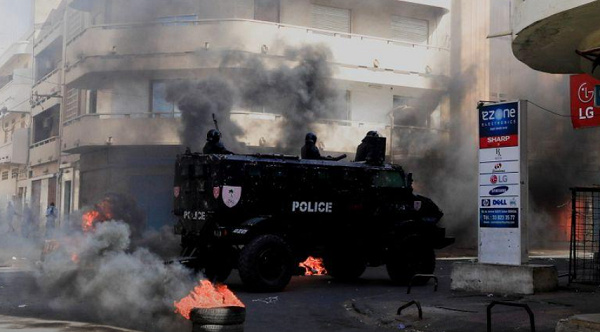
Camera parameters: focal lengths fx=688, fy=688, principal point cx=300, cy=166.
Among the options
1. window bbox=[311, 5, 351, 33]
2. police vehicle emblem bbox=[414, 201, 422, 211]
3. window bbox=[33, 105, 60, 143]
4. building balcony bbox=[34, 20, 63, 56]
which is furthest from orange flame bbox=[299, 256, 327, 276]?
window bbox=[33, 105, 60, 143]

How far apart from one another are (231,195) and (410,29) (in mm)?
16800

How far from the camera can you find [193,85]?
19312mm

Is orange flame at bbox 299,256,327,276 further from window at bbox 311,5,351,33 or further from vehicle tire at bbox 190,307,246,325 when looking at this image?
window at bbox 311,5,351,33

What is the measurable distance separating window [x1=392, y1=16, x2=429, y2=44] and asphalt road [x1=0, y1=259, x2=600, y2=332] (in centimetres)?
1526

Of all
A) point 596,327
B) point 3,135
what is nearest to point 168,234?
point 596,327

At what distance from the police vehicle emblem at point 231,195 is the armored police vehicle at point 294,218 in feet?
0.05

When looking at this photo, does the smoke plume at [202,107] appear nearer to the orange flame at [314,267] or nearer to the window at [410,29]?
the orange flame at [314,267]

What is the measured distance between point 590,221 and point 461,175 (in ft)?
26.7

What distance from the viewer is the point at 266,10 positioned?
75.9 ft

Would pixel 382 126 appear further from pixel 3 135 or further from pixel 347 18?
pixel 3 135

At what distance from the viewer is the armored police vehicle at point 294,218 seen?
441 inches

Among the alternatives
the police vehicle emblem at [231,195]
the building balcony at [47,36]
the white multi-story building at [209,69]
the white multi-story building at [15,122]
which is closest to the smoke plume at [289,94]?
the white multi-story building at [209,69]

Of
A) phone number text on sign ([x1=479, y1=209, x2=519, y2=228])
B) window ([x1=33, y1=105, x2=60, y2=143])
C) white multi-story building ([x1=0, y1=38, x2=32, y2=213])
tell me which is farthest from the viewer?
white multi-story building ([x1=0, y1=38, x2=32, y2=213])

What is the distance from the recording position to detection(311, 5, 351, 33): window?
24141mm
